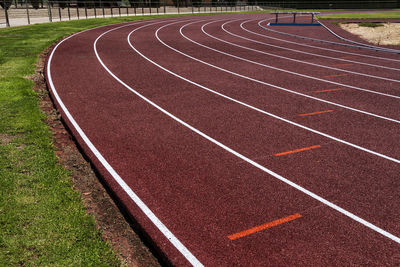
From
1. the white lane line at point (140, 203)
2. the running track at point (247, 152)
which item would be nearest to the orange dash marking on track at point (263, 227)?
the running track at point (247, 152)

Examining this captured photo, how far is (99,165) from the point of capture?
19.7 ft

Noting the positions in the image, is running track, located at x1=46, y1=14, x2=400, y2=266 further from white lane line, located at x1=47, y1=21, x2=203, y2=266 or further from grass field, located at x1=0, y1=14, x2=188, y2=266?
grass field, located at x1=0, y1=14, x2=188, y2=266

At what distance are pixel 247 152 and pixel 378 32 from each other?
2100 centimetres

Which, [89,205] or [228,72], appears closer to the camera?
[89,205]

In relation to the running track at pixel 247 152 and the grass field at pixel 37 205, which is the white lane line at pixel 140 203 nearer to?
the running track at pixel 247 152

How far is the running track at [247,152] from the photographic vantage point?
430 centimetres

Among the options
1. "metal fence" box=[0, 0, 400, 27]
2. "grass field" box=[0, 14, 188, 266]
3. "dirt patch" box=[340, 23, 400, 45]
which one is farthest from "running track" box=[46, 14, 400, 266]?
"metal fence" box=[0, 0, 400, 27]

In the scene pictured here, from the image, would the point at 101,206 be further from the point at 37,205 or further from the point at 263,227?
the point at 263,227

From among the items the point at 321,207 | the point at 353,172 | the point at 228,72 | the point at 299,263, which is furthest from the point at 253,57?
the point at 299,263

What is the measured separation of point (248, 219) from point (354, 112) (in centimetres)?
543

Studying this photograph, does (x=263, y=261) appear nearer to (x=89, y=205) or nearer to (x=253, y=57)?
(x=89, y=205)

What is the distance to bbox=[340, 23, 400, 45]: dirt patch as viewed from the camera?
68.1 ft

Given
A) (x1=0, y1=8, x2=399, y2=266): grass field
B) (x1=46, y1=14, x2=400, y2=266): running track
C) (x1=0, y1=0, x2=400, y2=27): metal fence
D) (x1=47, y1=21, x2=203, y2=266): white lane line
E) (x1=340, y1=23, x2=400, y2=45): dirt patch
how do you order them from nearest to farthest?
(x1=0, y1=8, x2=399, y2=266): grass field, (x1=47, y1=21, x2=203, y2=266): white lane line, (x1=46, y1=14, x2=400, y2=266): running track, (x1=340, y1=23, x2=400, y2=45): dirt patch, (x1=0, y1=0, x2=400, y2=27): metal fence

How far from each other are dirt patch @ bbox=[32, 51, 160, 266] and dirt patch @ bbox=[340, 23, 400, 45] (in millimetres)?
18746
